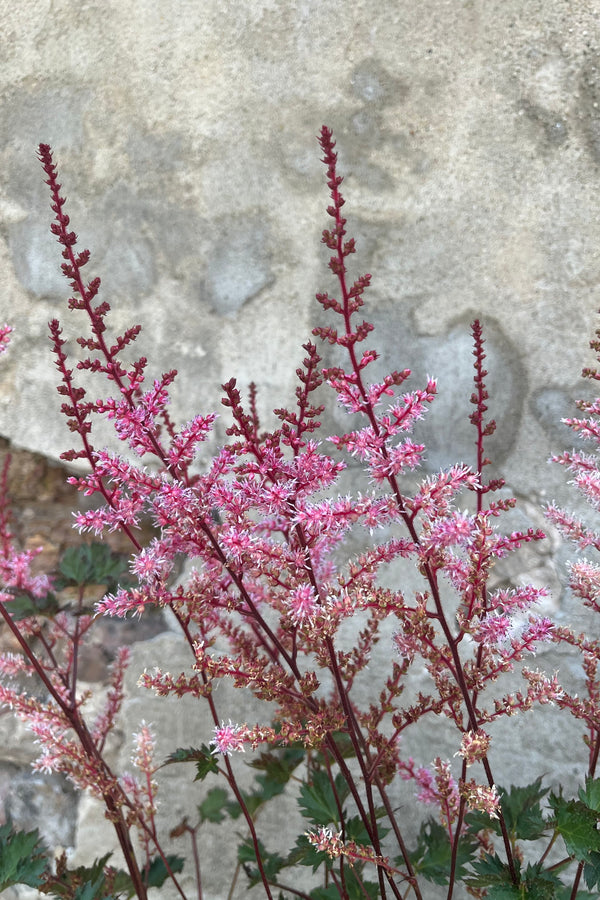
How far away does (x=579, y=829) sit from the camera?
3.14 ft

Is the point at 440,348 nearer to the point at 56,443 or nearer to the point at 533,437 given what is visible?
the point at 533,437

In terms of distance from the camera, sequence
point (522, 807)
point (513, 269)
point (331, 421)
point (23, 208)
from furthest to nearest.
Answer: point (23, 208) < point (331, 421) < point (513, 269) < point (522, 807)

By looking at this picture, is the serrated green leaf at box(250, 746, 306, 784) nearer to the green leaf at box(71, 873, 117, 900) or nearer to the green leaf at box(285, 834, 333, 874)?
the green leaf at box(285, 834, 333, 874)

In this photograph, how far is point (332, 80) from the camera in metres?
1.67

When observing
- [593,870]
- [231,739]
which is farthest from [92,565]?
[593,870]

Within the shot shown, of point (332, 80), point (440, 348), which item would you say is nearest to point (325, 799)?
point (440, 348)

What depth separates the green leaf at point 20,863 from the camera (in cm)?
111

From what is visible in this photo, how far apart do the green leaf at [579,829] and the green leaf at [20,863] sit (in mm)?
771

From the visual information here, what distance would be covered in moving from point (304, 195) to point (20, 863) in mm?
1441

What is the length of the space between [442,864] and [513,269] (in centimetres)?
120

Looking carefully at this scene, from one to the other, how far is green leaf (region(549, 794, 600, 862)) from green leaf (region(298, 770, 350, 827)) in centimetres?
39

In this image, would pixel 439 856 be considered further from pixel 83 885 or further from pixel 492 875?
pixel 83 885

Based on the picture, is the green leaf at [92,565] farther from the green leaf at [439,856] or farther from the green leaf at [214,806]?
the green leaf at [439,856]

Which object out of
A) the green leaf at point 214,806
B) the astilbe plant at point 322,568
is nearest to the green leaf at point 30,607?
the astilbe plant at point 322,568
